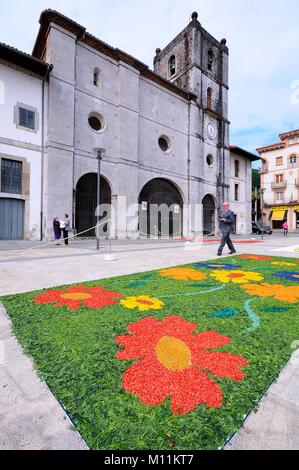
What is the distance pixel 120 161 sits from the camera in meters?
18.2

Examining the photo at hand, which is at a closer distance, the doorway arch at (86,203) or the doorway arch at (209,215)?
the doorway arch at (86,203)

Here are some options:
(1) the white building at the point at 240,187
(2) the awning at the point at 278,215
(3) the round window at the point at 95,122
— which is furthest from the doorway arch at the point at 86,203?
(2) the awning at the point at 278,215

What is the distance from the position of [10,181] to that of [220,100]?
23365 mm

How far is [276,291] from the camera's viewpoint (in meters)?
3.88

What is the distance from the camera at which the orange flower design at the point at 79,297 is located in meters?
3.26

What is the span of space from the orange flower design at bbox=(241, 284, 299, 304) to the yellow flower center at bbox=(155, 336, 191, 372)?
2.01m

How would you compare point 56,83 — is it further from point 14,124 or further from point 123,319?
point 123,319

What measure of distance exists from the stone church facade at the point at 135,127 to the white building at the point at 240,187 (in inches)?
126

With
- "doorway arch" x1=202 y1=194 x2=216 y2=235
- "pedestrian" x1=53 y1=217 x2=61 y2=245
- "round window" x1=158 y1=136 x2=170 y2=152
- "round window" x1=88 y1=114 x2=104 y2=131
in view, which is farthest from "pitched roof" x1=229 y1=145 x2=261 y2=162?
"pedestrian" x1=53 y1=217 x2=61 y2=245

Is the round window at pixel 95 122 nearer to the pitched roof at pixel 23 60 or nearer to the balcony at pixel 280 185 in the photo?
the pitched roof at pixel 23 60

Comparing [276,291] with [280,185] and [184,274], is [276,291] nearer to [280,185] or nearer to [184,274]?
[184,274]

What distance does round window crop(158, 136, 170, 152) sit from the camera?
2246 centimetres

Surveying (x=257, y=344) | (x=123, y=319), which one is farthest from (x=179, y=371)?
(x=123, y=319)

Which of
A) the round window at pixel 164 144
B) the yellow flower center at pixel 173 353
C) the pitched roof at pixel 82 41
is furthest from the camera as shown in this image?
the round window at pixel 164 144
